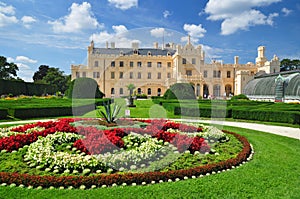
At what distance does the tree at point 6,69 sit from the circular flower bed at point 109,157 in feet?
179

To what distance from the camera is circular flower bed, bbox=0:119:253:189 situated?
445cm

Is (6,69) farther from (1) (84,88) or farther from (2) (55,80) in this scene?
(1) (84,88)

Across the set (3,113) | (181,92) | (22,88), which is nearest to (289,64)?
(181,92)

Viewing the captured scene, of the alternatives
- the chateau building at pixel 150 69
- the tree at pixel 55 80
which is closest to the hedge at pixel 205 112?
the chateau building at pixel 150 69

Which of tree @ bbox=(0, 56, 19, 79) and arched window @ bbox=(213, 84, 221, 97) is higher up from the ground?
tree @ bbox=(0, 56, 19, 79)

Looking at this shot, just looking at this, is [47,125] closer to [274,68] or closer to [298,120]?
[298,120]

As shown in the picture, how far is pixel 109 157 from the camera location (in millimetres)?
5266

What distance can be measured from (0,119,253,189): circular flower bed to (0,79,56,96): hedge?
109ft

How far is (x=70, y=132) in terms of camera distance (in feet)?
24.2

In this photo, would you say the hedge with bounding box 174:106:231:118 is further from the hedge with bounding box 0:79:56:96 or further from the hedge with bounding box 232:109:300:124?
the hedge with bounding box 0:79:56:96

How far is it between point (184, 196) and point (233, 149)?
11.0 ft

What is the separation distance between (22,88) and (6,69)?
18.2m

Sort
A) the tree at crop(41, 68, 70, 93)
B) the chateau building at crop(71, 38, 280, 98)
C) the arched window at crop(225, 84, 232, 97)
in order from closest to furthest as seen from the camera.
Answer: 1. the chateau building at crop(71, 38, 280, 98)
2. the arched window at crop(225, 84, 232, 97)
3. the tree at crop(41, 68, 70, 93)

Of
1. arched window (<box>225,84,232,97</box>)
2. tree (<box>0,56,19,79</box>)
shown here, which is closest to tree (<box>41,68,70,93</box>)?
tree (<box>0,56,19,79</box>)
